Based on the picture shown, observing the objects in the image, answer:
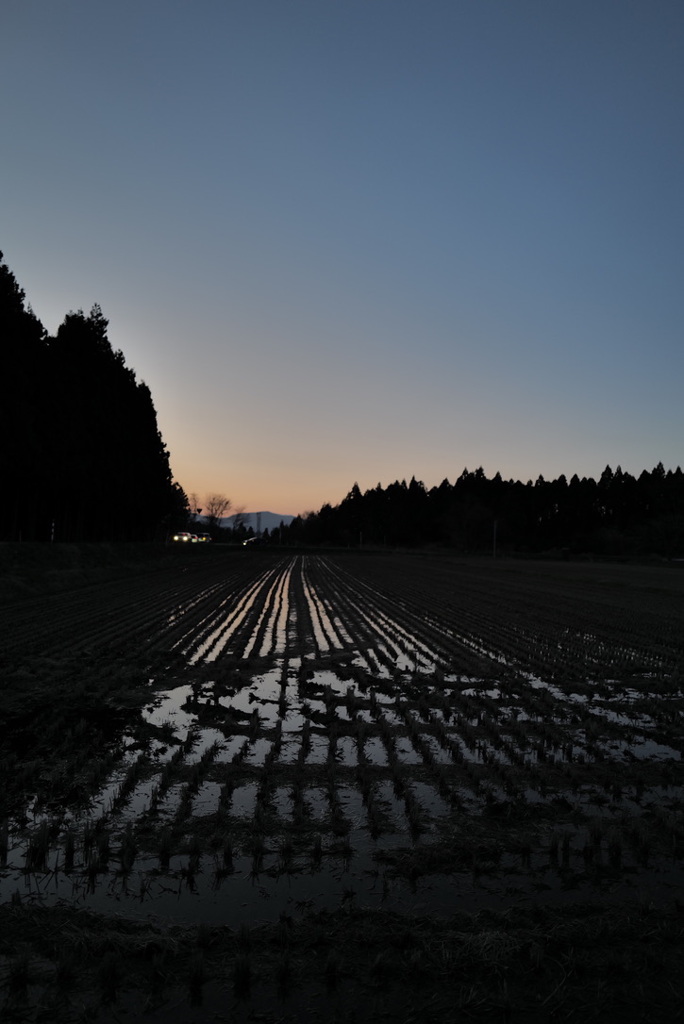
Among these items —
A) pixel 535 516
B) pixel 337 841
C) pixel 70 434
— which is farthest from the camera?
pixel 535 516

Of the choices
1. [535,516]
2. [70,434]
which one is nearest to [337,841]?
[70,434]

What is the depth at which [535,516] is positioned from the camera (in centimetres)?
10731

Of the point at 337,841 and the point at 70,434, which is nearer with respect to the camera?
the point at 337,841

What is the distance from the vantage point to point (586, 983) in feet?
9.71

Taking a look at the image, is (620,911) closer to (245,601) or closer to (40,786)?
(40,786)

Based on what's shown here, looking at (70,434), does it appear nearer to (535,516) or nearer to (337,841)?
(337,841)

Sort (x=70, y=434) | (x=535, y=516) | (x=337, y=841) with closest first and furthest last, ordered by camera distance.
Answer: (x=337, y=841)
(x=70, y=434)
(x=535, y=516)

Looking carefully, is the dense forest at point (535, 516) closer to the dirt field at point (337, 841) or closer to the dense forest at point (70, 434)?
the dense forest at point (70, 434)

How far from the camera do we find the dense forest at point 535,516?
84.4m

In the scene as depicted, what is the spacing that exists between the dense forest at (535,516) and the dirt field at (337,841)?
226 ft

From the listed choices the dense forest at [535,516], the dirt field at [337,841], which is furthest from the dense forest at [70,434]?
the dense forest at [535,516]

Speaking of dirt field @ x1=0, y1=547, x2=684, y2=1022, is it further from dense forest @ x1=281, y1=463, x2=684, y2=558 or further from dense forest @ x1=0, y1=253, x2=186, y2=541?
dense forest @ x1=281, y1=463, x2=684, y2=558

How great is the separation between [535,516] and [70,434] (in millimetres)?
86690

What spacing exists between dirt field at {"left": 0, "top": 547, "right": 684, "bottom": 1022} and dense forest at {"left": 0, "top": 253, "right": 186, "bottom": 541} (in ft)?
69.3
